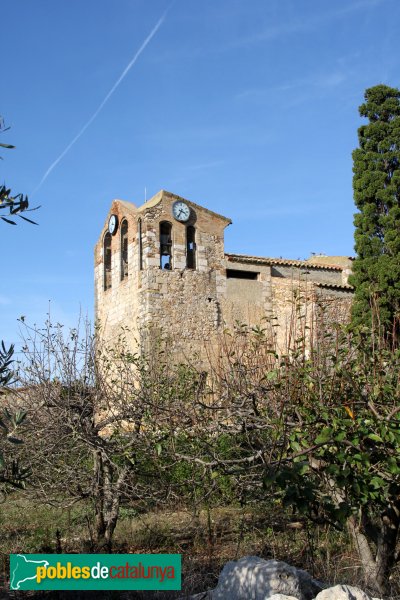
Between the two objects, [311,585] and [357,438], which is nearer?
[357,438]

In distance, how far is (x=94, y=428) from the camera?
8.65m

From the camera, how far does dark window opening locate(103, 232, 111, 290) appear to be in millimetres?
22422

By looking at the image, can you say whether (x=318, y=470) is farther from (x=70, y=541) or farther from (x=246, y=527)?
(x=70, y=541)

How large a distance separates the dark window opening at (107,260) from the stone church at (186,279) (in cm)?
46

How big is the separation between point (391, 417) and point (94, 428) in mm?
4444

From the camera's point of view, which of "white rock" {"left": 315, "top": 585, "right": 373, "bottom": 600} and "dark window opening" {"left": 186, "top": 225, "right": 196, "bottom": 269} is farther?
"dark window opening" {"left": 186, "top": 225, "right": 196, "bottom": 269}

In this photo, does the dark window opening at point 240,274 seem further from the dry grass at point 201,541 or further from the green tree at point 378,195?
the dry grass at point 201,541

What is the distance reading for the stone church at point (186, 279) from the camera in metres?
19.7

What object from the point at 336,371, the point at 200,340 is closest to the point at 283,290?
the point at 200,340

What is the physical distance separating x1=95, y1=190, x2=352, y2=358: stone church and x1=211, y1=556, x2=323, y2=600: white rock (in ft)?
44.5

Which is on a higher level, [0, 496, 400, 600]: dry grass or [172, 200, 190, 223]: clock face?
[172, 200, 190, 223]: clock face

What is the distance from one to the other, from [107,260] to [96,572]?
17014mm

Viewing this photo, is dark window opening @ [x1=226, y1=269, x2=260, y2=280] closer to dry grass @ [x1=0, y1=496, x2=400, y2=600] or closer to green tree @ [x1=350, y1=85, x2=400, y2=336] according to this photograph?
green tree @ [x1=350, y1=85, x2=400, y2=336]

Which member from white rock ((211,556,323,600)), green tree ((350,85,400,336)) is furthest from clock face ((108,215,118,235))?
white rock ((211,556,323,600))
